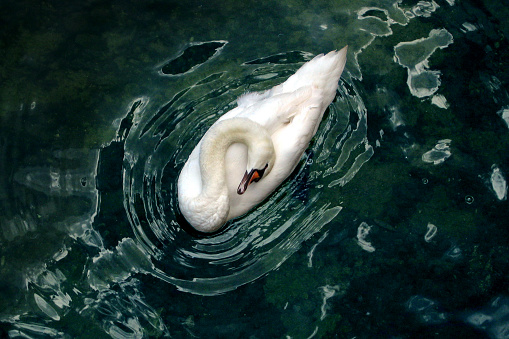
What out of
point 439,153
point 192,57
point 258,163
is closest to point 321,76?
point 258,163

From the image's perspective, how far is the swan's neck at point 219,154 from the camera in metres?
4.00

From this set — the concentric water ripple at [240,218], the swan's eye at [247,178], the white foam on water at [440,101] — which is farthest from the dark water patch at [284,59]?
the swan's eye at [247,178]

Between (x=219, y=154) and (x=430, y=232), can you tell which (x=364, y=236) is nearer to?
(x=430, y=232)

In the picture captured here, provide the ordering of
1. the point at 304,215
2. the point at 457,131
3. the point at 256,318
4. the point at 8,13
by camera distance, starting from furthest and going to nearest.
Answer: the point at 8,13 → the point at 457,131 → the point at 304,215 → the point at 256,318

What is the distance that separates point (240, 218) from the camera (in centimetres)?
450

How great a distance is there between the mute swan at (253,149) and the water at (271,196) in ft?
1.03

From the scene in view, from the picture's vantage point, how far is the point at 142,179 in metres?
4.63

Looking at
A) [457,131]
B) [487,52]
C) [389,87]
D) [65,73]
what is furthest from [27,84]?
[487,52]

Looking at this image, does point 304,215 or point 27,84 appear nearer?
point 304,215

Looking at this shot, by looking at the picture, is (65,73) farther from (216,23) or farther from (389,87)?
(389,87)

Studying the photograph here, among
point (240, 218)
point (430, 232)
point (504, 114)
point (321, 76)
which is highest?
point (321, 76)

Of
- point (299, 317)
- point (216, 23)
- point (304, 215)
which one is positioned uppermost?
point (216, 23)

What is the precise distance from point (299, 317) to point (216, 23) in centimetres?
273

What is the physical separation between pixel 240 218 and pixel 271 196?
12.0 inches
